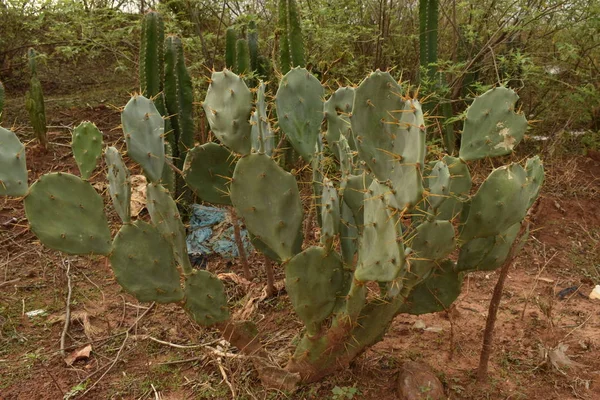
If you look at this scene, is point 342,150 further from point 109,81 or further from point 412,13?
point 109,81

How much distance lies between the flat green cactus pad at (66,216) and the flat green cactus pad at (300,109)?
0.82 meters

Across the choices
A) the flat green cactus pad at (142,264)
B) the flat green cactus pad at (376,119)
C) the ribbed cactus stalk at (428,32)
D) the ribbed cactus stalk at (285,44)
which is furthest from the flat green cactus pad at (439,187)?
the ribbed cactus stalk at (428,32)

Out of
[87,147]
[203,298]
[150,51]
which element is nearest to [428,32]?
[150,51]

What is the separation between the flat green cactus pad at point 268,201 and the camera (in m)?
2.27

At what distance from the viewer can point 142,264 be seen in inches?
91.4

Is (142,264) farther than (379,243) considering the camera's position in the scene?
Yes

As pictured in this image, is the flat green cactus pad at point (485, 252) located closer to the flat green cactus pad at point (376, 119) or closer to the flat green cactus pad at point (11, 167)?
the flat green cactus pad at point (376, 119)

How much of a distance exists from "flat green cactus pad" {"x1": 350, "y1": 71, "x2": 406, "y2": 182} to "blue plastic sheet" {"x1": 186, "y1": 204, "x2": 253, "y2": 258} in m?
2.07

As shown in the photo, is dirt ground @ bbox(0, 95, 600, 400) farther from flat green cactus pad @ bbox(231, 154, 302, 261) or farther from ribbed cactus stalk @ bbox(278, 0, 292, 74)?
ribbed cactus stalk @ bbox(278, 0, 292, 74)

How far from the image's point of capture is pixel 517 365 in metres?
2.73

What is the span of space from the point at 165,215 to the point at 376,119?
2.94 ft

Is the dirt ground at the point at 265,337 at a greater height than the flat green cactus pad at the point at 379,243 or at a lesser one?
lesser

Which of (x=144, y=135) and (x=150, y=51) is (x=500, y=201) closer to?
(x=144, y=135)

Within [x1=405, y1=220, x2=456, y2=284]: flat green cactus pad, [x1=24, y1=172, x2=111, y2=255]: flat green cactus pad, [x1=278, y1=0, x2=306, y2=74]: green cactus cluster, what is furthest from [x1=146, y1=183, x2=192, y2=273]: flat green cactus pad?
[x1=278, y1=0, x2=306, y2=74]: green cactus cluster
